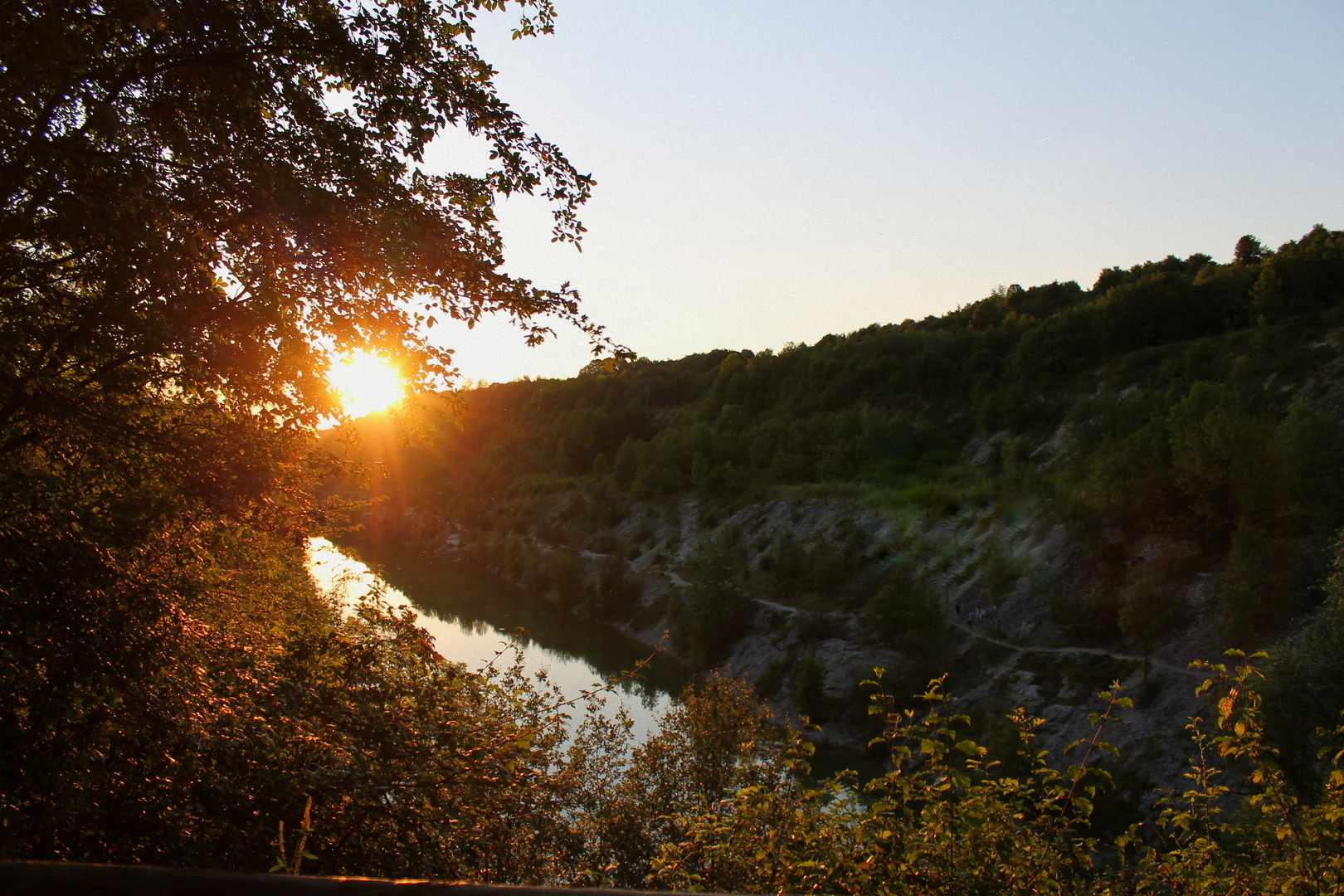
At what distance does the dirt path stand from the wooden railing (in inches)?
983

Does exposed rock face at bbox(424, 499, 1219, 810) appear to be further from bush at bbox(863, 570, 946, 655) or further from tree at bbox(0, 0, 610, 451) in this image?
tree at bbox(0, 0, 610, 451)

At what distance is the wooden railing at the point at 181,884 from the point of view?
6.57ft

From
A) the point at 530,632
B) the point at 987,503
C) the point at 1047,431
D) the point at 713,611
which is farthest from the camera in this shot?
the point at 1047,431

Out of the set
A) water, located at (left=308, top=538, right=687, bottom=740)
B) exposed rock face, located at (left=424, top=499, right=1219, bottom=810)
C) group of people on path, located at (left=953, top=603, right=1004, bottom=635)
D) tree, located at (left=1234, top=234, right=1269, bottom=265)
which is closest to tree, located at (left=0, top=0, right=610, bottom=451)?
exposed rock face, located at (left=424, top=499, right=1219, bottom=810)

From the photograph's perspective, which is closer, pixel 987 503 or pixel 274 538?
pixel 274 538

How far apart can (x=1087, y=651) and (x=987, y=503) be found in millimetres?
12350

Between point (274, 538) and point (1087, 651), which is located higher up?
point (274, 538)

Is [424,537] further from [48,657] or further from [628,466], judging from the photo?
[48,657]

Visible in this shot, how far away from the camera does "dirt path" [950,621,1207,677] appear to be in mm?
23859

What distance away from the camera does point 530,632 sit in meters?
27.2

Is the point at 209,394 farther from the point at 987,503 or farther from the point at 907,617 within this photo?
the point at 987,503

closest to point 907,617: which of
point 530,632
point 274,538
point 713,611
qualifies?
point 713,611

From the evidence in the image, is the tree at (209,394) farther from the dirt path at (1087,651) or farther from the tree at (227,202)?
the dirt path at (1087,651)

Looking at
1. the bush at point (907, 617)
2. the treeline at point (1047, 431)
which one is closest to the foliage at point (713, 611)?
the treeline at point (1047, 431)
